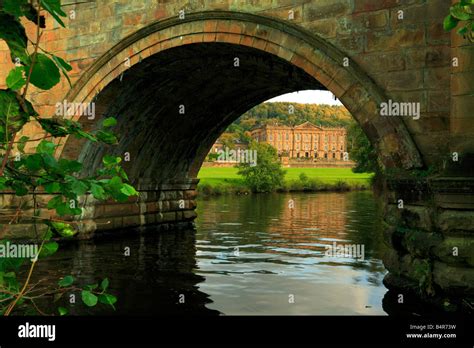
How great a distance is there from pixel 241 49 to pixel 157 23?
75.0 inches

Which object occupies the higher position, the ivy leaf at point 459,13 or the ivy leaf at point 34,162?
the ivy leaf at point 459,13

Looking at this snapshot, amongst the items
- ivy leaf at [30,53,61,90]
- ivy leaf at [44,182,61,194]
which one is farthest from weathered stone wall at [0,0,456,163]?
ivy leaf at [30,53,61,90]

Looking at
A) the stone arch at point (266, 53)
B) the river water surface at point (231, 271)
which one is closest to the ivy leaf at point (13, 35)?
the river water surface at point (231, 271)

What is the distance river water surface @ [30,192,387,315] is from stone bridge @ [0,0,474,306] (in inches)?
46.0

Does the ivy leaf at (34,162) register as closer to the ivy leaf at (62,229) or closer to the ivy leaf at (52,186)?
the ivy leaf at (52,186)

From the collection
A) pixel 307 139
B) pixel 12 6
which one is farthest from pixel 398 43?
pixel 307 139

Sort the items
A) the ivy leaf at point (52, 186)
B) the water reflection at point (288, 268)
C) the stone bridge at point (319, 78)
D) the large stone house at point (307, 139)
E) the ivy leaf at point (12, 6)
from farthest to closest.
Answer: the large stone house at point (307, 139), the water reflection at point (288, 268), the stone bridge at point (319, 78), the ivy leaf at point (52, 186), the ivy leaf at point (12, 6)

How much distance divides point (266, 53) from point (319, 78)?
1458mm

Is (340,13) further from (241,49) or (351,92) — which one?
(241,49)

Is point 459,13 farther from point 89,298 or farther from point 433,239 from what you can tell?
point 433,239

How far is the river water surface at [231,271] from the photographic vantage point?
784 centimetres

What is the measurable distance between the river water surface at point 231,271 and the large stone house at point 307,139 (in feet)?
367

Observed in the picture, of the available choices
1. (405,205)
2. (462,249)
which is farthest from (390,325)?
(405,205)

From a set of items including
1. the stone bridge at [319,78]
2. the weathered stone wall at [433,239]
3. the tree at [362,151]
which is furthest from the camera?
the tree at [362,151]
